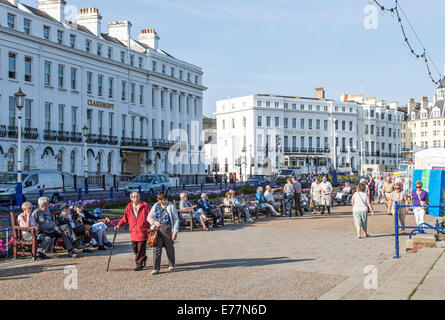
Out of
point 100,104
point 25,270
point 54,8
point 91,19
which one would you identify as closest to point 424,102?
point 100,104

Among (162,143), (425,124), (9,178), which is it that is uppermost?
(425,124)

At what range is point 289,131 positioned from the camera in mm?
91562

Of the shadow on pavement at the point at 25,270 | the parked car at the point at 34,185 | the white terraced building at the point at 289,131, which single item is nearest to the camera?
the shadow on pavement at the point at 25,270

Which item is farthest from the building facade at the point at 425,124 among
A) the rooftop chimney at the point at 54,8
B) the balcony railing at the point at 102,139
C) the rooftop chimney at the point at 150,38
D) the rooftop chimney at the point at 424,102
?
the rooftop chimney at the point at 54,8

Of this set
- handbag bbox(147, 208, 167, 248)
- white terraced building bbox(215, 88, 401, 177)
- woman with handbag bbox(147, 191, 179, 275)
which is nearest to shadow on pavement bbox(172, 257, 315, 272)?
woman with handbag bbox(147, 191, 179, 275)

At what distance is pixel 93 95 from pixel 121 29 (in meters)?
10.6

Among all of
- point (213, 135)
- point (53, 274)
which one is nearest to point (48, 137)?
point (53, 274)

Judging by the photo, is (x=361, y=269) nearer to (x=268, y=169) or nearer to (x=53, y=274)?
(x=53, y=274)

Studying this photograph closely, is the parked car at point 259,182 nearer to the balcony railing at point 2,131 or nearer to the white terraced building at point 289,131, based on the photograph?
the balcony railing at point 2,131

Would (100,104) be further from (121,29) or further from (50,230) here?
(50,230)

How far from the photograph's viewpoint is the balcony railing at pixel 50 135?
152ft

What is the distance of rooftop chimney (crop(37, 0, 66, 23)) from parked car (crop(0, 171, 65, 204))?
79.7ft

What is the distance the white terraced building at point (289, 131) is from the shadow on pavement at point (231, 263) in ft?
223
